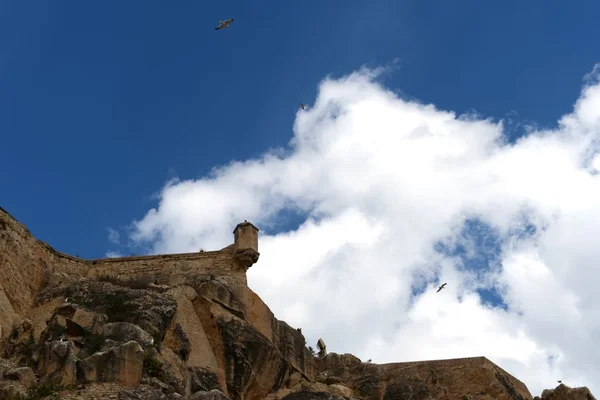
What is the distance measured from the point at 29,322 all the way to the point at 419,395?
1401 cm

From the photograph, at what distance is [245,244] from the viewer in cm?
3288

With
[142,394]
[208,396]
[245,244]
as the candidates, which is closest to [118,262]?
[245,244]

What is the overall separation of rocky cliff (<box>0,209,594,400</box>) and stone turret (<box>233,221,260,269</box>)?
0.15ft

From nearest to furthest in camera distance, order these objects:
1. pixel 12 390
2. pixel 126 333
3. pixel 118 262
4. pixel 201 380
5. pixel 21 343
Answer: pixel 12 390, pixel 126 333, pixel 21 343, pixel 201 380, pixel 118 262

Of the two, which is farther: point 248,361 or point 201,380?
point 248,361

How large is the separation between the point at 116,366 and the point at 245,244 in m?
11.1

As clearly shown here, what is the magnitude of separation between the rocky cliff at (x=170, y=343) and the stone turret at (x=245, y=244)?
5 centimetres

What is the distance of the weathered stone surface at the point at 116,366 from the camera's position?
2214 cm

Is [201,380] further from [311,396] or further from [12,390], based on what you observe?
[12,390]

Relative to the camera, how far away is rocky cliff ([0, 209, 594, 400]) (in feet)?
74.2

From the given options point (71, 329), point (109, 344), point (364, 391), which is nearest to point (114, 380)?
point (109, 344)

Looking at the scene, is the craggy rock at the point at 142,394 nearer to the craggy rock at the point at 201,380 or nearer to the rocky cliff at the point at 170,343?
the rocky cliff at the point at 170,343

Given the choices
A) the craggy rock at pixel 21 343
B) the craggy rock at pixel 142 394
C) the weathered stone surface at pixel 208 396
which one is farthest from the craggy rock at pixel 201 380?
the craggy rock at pixel 21 343

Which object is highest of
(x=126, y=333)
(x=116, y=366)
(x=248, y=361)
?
(x=248, y=361)
